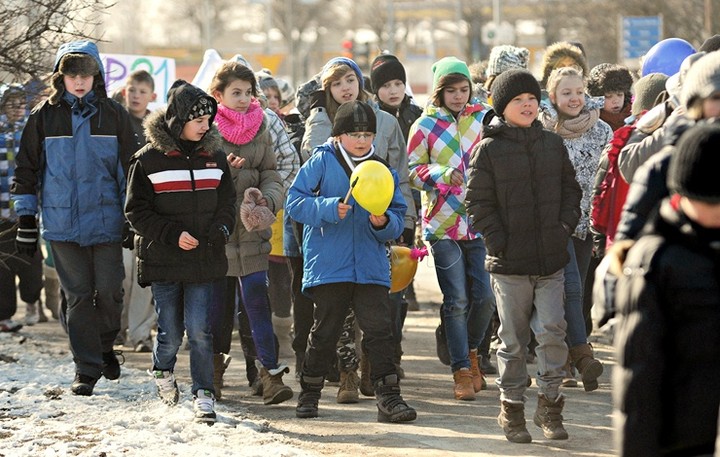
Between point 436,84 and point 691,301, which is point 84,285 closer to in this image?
point 436,84

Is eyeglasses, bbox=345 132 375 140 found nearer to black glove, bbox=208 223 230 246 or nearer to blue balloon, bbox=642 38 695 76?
black glove, bbox=208 223 230 246

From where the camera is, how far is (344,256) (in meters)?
8.44

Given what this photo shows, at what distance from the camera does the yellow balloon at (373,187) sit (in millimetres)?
8172

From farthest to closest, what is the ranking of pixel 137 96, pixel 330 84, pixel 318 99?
pixel 137 96
pixel 318 99
pixel 330 84

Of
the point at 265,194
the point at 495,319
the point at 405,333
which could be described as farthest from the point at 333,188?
the point at 405,333

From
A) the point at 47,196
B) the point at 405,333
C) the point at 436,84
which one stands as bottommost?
the point at 405,333

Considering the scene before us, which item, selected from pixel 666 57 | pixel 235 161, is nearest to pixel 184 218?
pixel 235 161

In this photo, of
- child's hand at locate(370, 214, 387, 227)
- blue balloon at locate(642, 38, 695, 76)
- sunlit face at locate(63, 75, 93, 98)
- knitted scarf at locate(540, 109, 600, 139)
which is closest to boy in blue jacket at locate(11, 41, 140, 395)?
sunlit face at locate(63, 75, 93, 98)

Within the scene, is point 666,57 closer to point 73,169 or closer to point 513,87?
point 513,87

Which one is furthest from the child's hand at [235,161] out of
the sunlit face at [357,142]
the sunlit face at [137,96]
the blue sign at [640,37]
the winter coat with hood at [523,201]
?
the blue sign at [640,37]

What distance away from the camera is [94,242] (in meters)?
9.16

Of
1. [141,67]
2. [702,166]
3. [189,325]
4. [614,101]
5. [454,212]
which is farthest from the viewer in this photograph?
[141,67]

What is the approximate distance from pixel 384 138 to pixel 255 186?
95cm

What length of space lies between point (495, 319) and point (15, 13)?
426 cm
